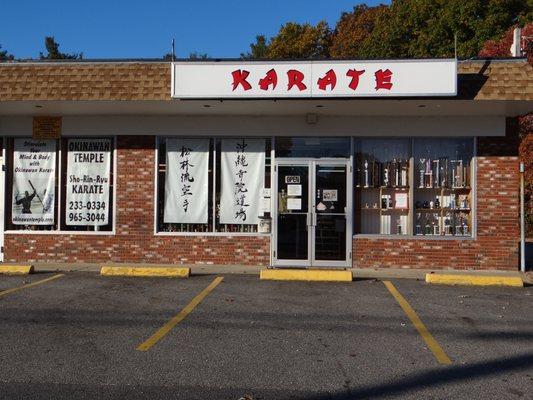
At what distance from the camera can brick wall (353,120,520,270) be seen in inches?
477

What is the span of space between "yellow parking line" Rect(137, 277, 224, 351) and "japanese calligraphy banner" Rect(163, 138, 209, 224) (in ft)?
9.67

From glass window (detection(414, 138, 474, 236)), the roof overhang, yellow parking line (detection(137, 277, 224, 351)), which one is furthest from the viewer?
glass window (detection(414, 138, 474, 236))

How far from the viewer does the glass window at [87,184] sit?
13.0 m

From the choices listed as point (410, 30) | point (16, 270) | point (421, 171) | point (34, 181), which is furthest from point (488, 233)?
point (410, 30)

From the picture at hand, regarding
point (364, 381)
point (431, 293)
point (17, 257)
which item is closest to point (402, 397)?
point (364, 381)

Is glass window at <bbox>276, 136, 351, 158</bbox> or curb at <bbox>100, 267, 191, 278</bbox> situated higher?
glass window at <bbox>276, 136, 351, 158</bbox>

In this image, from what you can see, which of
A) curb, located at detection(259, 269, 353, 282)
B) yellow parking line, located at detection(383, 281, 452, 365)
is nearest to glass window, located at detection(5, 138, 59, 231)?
curb, located at detection(259, 269, 353, 282)

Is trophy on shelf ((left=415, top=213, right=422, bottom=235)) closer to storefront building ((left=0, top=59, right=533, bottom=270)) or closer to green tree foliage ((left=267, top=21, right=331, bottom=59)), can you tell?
storefront building ((left=0, top=59, right=533, bottom=270))

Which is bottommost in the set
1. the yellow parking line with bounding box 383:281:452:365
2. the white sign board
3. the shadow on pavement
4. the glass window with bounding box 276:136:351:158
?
the shadow on pavement

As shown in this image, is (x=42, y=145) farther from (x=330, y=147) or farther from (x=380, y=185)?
(x=380, y=185)

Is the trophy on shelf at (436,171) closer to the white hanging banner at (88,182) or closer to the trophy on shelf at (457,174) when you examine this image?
the trophy on shelf at (457,174)

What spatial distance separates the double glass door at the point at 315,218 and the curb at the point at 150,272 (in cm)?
221

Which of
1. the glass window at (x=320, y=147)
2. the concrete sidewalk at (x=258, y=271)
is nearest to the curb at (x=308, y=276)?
the concrete sidewalk at (x=258, y=271)

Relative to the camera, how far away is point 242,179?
12.8 meters
